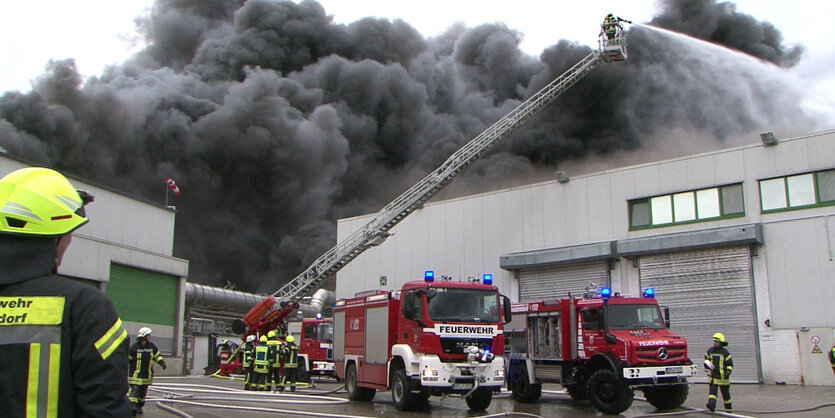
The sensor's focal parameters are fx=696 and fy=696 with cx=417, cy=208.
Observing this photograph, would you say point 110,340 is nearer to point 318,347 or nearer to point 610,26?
point 318,347

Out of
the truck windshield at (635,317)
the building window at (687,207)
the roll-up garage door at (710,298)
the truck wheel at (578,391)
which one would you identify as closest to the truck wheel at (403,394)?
the truck wheel at (578,391)

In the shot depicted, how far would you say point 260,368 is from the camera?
14562 millimetres

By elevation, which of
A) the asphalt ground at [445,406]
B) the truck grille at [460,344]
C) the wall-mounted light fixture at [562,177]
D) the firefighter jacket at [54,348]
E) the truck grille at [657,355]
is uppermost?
the wall-mounted light fixture at [562,177]

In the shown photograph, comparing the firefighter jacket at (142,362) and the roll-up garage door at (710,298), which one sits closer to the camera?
the firefighter jacket at (142,362)

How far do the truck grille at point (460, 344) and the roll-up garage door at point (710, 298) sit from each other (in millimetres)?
8825

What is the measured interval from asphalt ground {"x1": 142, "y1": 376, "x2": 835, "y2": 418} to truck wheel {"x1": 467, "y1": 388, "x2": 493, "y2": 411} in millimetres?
123

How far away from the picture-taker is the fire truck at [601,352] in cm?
1105

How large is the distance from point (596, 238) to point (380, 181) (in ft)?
125

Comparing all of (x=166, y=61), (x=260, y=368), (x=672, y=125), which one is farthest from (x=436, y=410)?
(x=166, y=61)

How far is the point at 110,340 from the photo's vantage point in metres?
2.02

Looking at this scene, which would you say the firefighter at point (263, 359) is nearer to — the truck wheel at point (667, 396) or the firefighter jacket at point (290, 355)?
the firefighter jacket at point (290, 355)

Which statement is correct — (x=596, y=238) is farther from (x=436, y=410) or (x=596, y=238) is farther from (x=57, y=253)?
(x=57, y=253)

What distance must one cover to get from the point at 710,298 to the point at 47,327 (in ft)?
59.0

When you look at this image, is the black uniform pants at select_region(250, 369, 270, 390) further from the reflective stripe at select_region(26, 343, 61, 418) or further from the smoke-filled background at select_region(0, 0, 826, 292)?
the smoke-filled background at select_region(0, 0, 826, 292)
